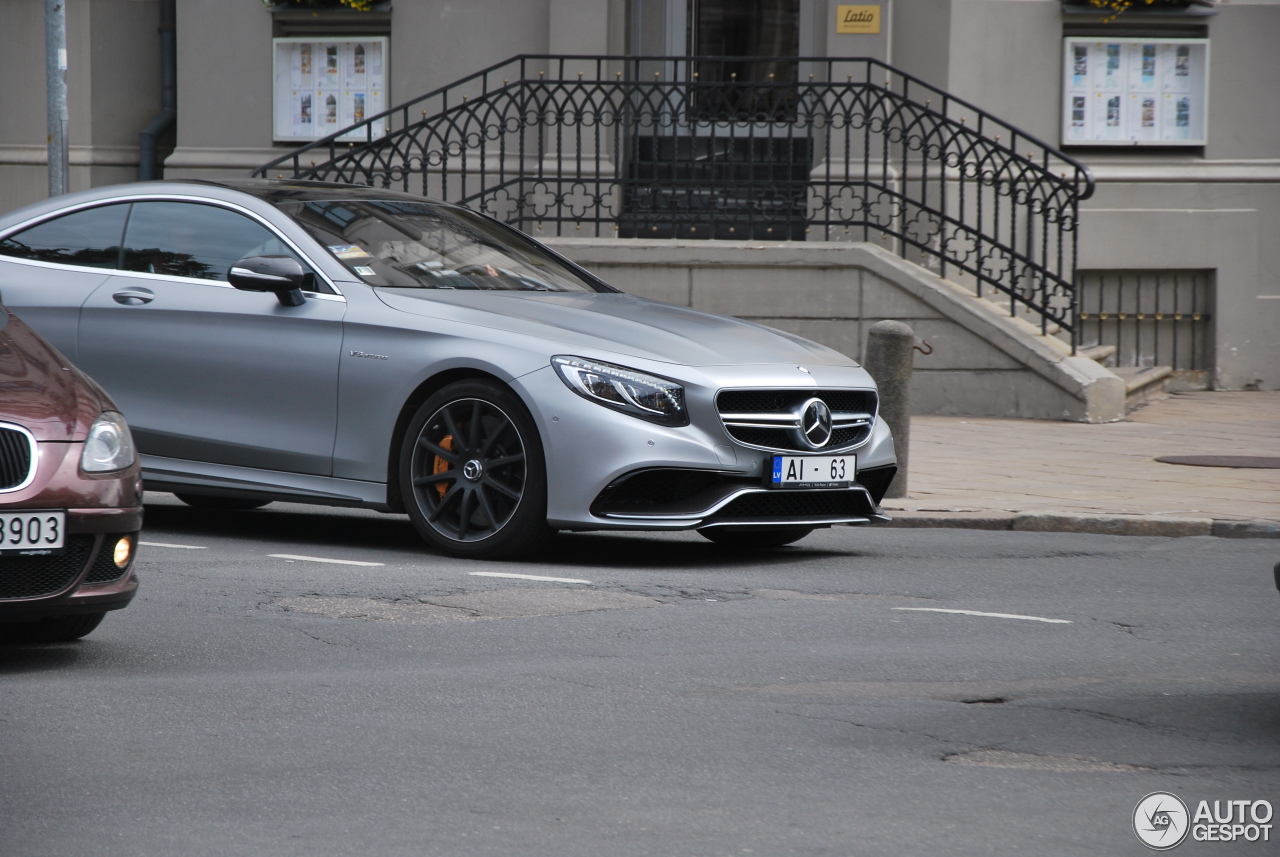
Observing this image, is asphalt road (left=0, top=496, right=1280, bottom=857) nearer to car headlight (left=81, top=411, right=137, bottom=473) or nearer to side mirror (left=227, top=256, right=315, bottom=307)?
car headlight (left=81, top=411, right=137, bottom=473)

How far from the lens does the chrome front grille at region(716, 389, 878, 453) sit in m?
7.43

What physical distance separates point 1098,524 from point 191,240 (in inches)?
181

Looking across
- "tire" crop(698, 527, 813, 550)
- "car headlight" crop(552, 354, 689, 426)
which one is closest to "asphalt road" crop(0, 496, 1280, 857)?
"tire" crop(698, 527, 813, 550)

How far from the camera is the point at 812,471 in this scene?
761cm

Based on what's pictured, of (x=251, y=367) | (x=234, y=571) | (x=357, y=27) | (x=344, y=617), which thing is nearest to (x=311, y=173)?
(x=357, y=27)

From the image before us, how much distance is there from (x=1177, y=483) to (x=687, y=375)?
4345mm

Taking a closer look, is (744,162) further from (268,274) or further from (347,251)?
(268,274)

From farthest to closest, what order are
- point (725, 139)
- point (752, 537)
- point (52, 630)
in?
point (725, 139), point (752, 537), point (52, 630)

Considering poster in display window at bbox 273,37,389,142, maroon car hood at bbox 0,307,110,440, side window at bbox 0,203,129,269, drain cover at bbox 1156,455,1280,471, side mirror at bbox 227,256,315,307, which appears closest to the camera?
maroon car hood at bbox 0,307,110,440

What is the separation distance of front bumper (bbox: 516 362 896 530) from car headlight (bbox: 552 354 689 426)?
0.03 metres

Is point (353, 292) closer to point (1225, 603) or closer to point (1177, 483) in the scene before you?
point (1225, 603)

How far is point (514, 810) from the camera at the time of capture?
4.02 meters

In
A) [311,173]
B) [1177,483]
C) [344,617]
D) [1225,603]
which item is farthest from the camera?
[311,173]

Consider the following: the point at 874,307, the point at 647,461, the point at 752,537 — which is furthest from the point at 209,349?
the point at 874,307
